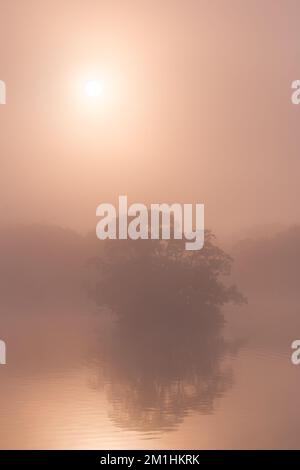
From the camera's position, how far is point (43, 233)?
2136cm

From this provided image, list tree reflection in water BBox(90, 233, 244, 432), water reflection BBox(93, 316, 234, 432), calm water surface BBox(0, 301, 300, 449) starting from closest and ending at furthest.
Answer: calm water surface BBox(0, 301, 300, 449) → water reflection BBox(93, 316, 234, 432) → tree reflection in water BBox(90, 233, 244, 432)

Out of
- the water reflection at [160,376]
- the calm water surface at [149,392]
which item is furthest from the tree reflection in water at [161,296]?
the calm water surface at [149,392]

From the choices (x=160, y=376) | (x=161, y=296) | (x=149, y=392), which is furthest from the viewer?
(x=161, y=296)

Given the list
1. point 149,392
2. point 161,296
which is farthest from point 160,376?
point 161,296

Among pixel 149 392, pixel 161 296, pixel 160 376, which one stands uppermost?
pixel 161 296

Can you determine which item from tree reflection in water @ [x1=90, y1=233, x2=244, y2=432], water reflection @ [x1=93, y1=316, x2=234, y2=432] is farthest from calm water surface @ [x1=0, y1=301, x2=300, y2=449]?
tree reflection in water @ [x1=90, y1=233, x2=244, y2=432]

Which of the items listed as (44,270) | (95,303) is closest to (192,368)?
(95,303)

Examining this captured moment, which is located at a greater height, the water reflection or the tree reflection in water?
the tree reflection in water

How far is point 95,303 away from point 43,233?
2.99m

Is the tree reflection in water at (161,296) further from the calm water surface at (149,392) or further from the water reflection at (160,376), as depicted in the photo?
the calm water surface at (149,392)

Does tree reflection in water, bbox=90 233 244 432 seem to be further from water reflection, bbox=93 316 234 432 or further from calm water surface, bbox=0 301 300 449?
calm water surface, bbox=0 301 300 449

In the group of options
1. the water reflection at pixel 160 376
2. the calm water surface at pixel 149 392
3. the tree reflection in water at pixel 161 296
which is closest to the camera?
the calm water surface at pixel 149 392

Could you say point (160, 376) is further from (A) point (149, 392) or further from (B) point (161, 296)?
(B) point (161, 296)

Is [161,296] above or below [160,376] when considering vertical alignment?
above
